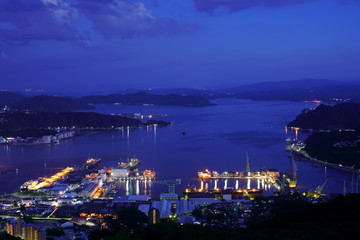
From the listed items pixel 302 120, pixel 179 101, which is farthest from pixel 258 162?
pixel 179 101

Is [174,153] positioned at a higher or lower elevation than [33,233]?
higher

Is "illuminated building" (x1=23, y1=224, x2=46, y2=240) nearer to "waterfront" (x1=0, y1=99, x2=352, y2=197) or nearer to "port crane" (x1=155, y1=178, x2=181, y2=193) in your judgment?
"waterfront" (x1=0, y1=99, x2=352, y2=197)

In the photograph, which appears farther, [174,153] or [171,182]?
[174,153]

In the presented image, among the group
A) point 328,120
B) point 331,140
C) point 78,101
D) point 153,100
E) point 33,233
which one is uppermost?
point 153,100

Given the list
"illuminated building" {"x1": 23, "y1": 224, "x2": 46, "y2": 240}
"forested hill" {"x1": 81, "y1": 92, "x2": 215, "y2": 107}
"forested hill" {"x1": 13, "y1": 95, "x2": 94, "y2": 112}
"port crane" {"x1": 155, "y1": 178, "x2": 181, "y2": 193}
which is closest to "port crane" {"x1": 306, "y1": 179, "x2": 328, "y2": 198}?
"port crane" {"x1": 155, "y1": 178, "x2": 181, "y2": 193}

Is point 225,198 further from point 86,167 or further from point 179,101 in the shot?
point 179,101

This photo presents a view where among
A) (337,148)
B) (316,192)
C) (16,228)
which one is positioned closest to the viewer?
(16,228)

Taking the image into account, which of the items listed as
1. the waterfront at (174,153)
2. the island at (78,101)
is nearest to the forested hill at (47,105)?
the island at (78,101)

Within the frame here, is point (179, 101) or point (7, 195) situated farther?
point (179, 101)

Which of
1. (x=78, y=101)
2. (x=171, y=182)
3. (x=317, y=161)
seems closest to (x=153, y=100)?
(x=78, y=101)

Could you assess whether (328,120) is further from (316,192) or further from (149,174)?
(316,192)
